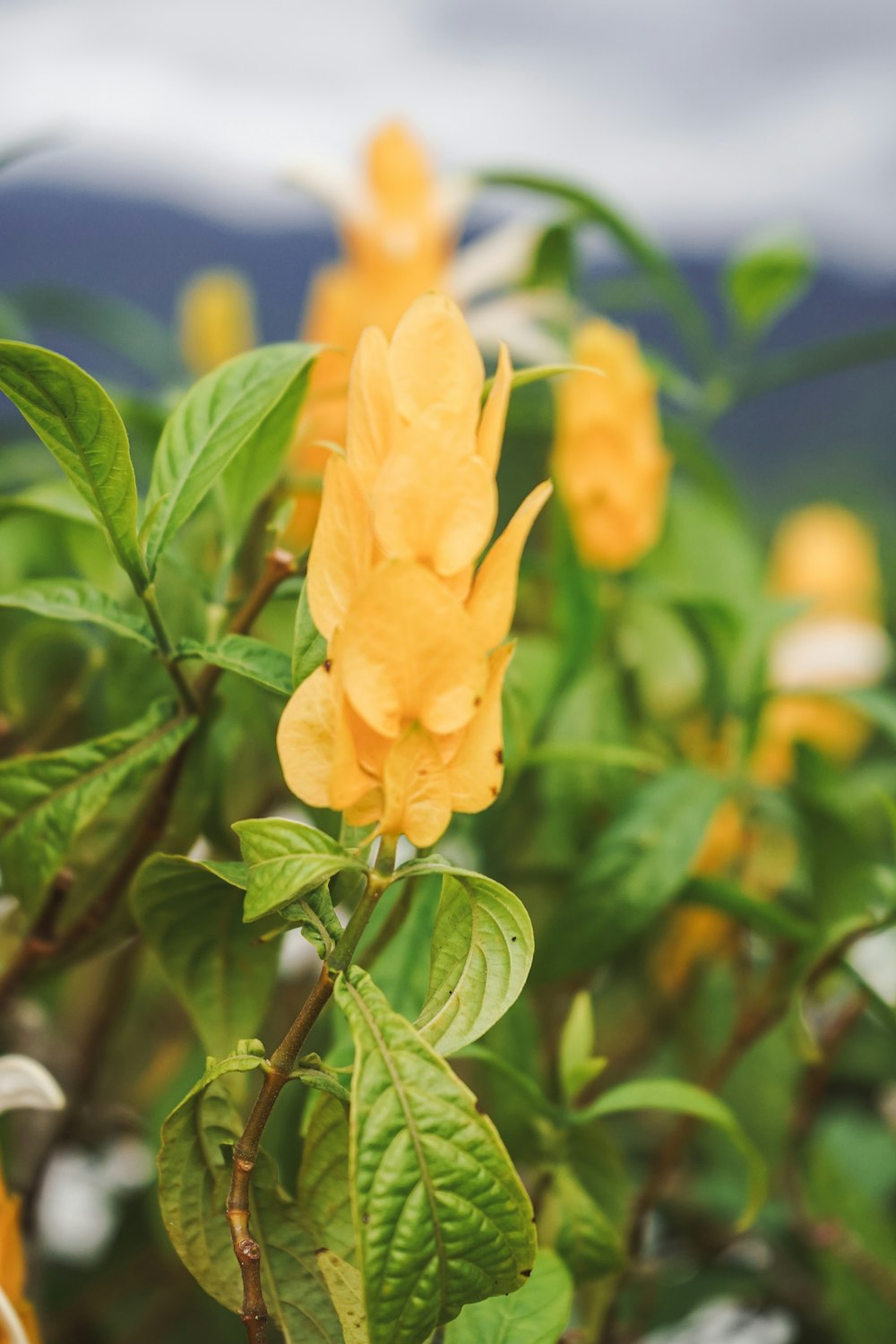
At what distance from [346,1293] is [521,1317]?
6cm

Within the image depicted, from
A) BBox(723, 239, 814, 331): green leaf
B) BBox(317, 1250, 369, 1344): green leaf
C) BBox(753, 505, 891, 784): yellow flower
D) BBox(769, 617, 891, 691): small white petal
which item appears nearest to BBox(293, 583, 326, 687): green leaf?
BBox(317, 1250, 369, 1344): green leaf

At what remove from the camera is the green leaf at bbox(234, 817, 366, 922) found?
0.24 meters

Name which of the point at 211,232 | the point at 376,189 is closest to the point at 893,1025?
the point at 376,189

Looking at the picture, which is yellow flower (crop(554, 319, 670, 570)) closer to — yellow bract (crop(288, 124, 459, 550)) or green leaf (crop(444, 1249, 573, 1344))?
yellow bract (crop(288, 124, 459, 550))

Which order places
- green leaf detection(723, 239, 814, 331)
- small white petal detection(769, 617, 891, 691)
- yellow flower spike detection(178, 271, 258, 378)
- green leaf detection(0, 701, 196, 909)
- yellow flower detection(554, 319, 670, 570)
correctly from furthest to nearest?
yellow flower spike detection(178, 271, 258, 378) < green leaf detection(723, 239, 814, 331) < small white petal detection(769, 617, 891, 691) < yellow flower detection(554, 319, 670, 570) < green leaf detection(0, 701, 196, 909)

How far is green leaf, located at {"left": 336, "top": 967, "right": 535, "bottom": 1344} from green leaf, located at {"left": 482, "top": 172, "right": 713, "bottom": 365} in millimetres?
585

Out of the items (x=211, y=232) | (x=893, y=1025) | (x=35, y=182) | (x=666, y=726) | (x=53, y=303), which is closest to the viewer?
(x=893, y=1025)

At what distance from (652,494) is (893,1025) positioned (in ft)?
1.07

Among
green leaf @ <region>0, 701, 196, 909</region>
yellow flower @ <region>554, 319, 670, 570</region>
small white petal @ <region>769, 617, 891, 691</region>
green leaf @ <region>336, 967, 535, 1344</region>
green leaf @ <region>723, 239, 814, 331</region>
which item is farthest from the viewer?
green leaf @ <region>723, 239, 814, 331</region>

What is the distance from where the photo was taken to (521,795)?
1.99 ft

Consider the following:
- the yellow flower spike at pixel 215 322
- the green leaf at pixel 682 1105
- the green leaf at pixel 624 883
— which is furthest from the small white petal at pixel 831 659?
the yellow flower spike at pixel 215 322

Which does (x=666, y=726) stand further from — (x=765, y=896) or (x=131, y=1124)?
(x=131, y=1124)

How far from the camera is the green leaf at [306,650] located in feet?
0.89

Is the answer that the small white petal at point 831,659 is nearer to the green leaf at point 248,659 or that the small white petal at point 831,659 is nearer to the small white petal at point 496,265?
the small white petal at point 496,265
